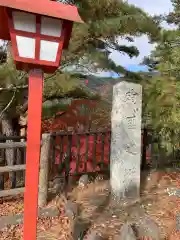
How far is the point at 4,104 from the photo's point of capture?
7.49 m

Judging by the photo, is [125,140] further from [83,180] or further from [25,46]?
[25,46]

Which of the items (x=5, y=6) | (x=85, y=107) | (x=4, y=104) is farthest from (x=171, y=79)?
(x=85, y=107)

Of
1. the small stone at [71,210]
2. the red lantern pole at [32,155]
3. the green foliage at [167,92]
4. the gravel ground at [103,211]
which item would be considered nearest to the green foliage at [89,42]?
the green foliage at [167,92]

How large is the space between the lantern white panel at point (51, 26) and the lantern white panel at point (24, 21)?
83 millimetres

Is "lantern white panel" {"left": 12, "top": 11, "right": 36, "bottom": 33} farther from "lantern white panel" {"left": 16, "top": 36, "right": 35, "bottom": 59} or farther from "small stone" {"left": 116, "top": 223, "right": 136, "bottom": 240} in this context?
"small stone" {"left": 116, "top": 223, "right": 136, "bottom": 240}

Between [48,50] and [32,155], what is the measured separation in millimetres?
927

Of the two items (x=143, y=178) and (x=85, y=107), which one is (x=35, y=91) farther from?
(x=85, y=107)

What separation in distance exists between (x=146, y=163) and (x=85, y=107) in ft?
9.97

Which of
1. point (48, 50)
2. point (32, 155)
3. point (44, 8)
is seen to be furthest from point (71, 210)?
point (44, 8)

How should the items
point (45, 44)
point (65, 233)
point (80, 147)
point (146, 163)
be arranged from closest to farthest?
point (45, 44)
point (65, 233)
point (80, 147)
point (146, 163)

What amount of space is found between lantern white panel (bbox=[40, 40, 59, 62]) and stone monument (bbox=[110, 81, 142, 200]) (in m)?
2.60

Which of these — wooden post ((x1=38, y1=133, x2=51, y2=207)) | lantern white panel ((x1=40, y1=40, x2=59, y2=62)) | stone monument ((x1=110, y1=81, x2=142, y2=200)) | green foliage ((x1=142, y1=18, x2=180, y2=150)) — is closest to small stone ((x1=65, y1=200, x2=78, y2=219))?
wooden post ((x1=38, y1=133, x2=51, y2=207))

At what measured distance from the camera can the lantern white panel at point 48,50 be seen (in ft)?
8.80

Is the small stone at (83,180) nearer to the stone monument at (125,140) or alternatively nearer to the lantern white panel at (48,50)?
the stone monument at (125,140)
